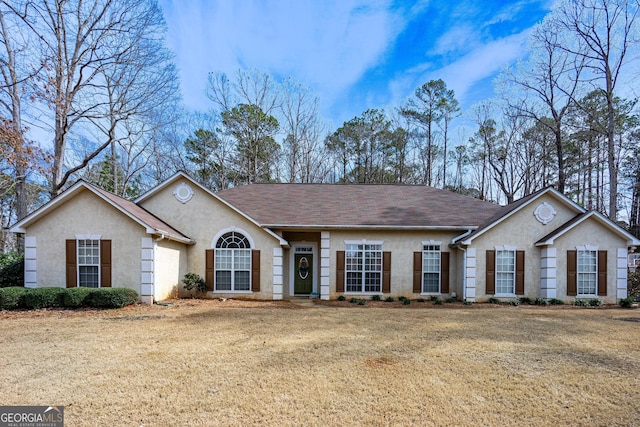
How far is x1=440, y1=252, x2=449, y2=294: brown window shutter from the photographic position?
46.5 feet

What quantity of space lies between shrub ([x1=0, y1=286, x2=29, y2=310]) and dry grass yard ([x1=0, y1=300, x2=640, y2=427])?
157cm

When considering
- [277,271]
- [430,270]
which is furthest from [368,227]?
[277,271]

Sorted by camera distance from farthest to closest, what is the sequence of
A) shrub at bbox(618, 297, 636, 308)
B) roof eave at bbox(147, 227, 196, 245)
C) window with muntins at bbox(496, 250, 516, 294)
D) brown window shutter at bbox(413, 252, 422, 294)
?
brown window shutter at bbox(413, 252, 422, 294) < window with muntins at bbox(496, 250, 516, 294) < shrub at bbox(618, 297, 636, 308) < roof eave at bbox(147, 227, 196, 245)

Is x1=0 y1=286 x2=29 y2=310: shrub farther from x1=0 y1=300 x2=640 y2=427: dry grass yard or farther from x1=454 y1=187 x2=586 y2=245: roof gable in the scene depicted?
x1=454 y1=187 x2=586 y2=245: roof gable

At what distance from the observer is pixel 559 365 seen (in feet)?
18.9

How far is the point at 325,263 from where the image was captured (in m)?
14.3

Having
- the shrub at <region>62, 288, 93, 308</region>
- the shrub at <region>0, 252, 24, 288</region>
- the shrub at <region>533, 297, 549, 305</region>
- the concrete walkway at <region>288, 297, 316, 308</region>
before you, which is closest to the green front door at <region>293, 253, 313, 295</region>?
the concrete walkway at <region>288, 297, 316, 308</region>

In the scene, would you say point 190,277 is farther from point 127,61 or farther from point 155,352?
point 127,61

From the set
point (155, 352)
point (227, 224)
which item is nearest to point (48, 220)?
point (227, 224)

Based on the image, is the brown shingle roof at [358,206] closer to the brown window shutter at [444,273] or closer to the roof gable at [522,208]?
the roof gable at [522,208]

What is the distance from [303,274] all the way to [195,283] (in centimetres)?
486

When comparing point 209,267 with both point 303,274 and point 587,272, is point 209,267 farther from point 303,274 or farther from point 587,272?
point 587,272

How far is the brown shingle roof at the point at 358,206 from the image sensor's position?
14.4m

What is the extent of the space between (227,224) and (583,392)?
12.0 m
